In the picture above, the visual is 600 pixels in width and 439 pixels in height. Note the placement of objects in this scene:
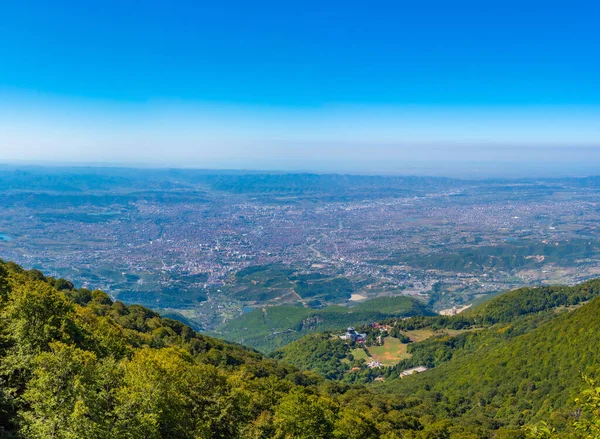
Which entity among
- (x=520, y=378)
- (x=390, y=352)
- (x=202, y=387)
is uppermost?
(x=202, y=387)

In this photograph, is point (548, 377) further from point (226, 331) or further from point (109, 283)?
point (109, 283)

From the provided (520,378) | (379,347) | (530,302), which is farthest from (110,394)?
(530,302)

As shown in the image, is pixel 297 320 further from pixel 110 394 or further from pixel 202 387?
pixel 110 394

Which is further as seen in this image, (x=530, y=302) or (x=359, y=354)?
(x=530, y=302)

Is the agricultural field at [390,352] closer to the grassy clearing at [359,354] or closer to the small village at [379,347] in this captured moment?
the small village at [379,347]

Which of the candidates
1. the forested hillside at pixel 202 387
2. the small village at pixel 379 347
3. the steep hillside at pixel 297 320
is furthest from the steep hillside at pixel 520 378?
the steep hillside at pixel 297 320

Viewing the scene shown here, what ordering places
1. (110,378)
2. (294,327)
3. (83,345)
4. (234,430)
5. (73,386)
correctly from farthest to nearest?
(294,327)
(83,345)
(234,430)
(110,378)
(73,386)

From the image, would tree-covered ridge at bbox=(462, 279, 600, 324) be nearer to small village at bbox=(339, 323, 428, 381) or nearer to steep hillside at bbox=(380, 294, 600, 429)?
small village at bbox=(339, 323, 428, 381)

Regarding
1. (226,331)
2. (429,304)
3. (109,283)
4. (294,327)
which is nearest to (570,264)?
(429,304)

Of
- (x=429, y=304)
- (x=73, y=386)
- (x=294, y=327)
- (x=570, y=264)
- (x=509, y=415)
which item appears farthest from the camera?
(x=570, y=264)
